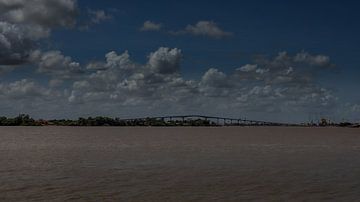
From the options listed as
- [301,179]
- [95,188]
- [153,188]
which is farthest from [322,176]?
[95,188]

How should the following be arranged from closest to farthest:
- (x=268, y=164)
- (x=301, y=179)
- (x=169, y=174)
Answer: (x=301, y=179) → (x=169, y=174) → (x=268, y=164)

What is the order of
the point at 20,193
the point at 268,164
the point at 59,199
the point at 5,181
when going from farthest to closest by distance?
the point at 268,164
the point at 5,181
the point at 20,193
the point at 59,199

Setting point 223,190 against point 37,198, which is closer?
point 37,198

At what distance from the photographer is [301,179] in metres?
37.2

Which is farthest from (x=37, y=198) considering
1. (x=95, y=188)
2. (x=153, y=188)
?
(x=153, y=188)

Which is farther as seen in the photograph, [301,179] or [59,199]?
[301,179]

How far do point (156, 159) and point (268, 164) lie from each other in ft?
35.2

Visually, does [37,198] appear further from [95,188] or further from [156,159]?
[156,159]

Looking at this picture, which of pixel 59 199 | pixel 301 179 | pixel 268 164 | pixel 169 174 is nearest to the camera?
pixel 59 199

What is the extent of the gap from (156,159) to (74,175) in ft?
51.5

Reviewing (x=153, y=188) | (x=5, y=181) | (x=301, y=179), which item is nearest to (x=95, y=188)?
(x=153, y=188)

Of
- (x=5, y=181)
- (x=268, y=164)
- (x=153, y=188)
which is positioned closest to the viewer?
(x=153, y=188)

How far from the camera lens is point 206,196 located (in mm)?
29219

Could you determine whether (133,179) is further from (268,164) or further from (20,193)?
(268,164)
